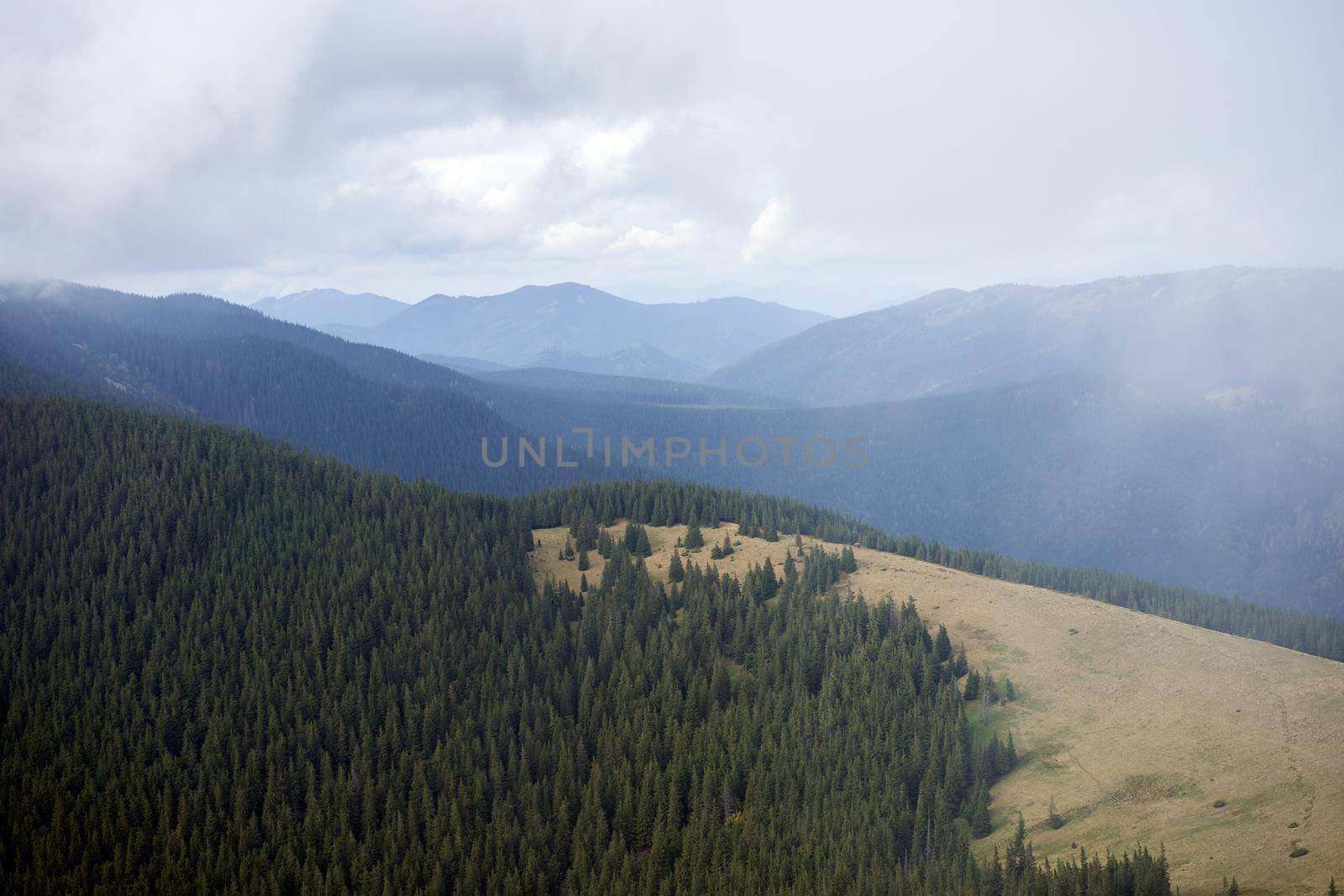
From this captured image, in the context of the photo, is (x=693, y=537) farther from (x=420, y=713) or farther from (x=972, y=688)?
(x=972, y=688)

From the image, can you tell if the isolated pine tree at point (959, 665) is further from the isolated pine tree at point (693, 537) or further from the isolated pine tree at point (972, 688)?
the isolated pine tree at point (693, 537)

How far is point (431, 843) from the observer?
9750 centimetres

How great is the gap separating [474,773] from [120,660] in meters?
55.7

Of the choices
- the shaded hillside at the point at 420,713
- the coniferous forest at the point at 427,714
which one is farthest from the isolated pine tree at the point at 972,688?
the coniferous forest at the point at 427,714

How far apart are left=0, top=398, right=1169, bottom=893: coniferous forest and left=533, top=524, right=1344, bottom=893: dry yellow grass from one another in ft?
18.7

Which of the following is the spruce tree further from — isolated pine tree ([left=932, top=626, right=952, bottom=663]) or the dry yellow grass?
isolated pine tree ([left=932, top=626, right=952, bottom=663])

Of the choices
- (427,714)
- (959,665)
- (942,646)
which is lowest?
(427,714)

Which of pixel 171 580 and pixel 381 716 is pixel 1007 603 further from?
pixel 171 580

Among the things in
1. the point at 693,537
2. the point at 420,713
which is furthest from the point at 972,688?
the point at 420,713

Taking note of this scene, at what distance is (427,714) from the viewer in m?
116

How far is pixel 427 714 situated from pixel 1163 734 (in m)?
82.0

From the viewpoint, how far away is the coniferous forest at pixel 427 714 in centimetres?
9219

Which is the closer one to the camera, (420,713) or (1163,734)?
(1163,734)

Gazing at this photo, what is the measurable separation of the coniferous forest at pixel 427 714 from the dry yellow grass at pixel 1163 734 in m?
5.69
